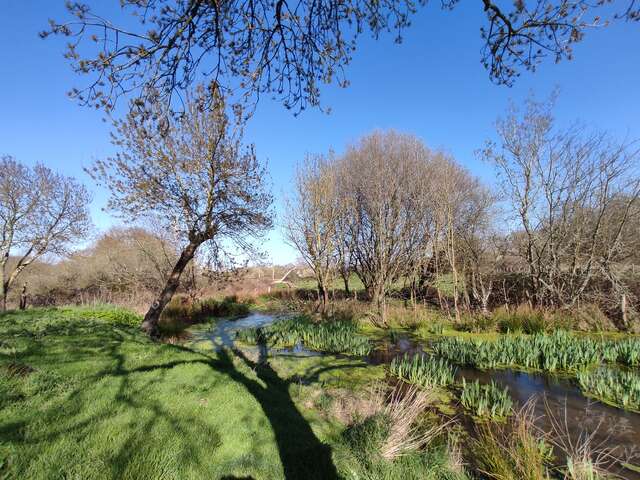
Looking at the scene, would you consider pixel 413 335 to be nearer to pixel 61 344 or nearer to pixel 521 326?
pixel 521 326

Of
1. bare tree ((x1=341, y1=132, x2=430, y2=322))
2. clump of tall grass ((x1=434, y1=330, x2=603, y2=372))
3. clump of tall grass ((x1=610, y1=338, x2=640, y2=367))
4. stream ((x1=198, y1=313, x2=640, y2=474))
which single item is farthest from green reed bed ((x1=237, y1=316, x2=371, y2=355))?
clump of tall grass ((x1=610, y1=338, x2=640, y2=367))

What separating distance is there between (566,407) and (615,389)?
1.01m

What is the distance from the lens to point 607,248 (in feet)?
38.2

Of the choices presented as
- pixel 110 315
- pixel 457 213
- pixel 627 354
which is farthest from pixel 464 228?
pixel 110 315

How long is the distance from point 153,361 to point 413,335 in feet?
30.4

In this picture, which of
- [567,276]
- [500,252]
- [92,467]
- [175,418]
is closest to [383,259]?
[500,252]

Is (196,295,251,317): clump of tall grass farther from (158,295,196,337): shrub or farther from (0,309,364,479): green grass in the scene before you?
(0,309,364,479): green grass

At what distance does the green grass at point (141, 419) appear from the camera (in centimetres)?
277

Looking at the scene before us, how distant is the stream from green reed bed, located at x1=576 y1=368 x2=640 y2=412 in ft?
0.53

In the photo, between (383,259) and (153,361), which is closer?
(153,361)

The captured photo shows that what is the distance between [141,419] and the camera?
3.45m

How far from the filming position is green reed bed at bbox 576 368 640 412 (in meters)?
5.17

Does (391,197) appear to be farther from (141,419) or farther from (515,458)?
(141,419)

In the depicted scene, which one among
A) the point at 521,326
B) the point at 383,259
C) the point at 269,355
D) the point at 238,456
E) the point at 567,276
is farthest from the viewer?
the point at 383,259
